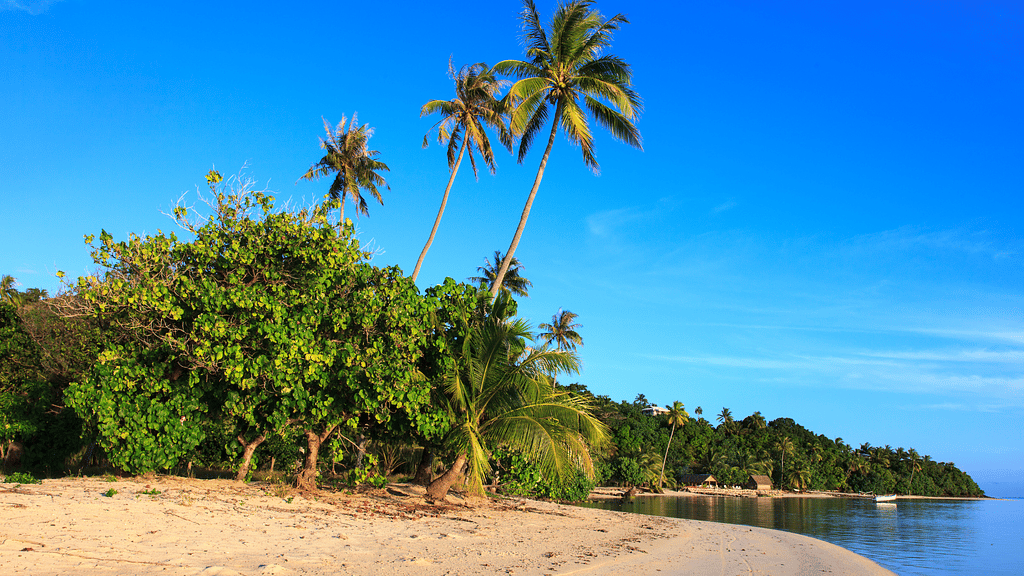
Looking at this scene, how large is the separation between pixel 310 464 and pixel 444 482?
337cm

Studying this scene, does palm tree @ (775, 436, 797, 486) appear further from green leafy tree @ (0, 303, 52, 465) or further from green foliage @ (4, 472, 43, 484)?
green foliage @ (4, 472, 43, 484)

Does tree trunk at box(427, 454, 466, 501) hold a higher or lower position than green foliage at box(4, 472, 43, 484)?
higher

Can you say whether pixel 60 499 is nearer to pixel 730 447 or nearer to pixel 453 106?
pixel 453 106

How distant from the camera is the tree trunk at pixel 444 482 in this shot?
50.5 ft

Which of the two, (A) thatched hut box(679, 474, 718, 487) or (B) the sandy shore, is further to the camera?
(A) thatched hut box(679, 474, 718, 487)

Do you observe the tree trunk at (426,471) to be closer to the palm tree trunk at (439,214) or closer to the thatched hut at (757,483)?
the palm tree trunk at (439,214)

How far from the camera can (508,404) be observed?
1540 cm

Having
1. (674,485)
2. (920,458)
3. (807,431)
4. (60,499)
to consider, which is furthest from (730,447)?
(60,499)

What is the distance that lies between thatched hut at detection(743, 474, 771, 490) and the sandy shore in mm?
77475

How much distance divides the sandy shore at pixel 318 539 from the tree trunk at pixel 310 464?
37.7 inches

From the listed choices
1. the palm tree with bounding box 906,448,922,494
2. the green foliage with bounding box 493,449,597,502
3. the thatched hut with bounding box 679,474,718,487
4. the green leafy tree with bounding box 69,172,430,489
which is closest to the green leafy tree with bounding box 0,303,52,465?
the green leafy tree with bounding box 69,172,430,489

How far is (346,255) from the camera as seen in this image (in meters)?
14.4

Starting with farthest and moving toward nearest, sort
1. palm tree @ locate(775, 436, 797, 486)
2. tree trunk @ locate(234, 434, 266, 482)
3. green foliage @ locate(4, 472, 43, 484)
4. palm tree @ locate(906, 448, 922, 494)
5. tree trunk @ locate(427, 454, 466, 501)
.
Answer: palm tree @ locate(906, 448, 922, 494) < palm tree @ locate(775, 436, 797, 486) < tree trunk @ locate(427, 454, 466, 501) < tree trunk @ locate(234, 434, 266, 482) < green foliage @ locate(4, 472, 43, 484)

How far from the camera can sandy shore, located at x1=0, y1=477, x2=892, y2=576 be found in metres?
6.96
